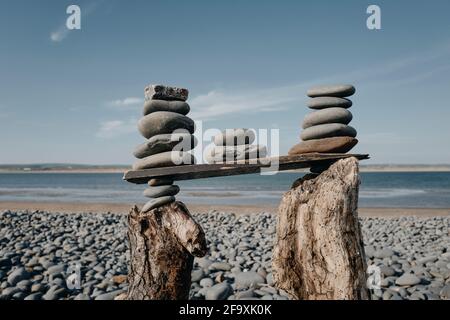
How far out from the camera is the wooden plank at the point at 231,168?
11.8 feet

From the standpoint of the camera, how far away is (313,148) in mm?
3854

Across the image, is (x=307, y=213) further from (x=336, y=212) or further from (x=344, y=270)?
(x=344, y=270)

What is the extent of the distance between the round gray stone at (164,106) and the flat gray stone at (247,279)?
165 inches

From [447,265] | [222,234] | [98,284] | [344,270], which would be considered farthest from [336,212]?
[222,234]

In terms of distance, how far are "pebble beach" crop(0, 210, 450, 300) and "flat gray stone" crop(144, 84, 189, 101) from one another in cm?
390

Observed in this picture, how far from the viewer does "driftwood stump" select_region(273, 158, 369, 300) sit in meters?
3.46

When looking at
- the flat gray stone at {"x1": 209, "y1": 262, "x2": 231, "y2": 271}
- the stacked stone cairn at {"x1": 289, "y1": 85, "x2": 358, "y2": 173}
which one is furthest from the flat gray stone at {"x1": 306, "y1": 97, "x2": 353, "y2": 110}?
the flat gray stone at {"x1": 209, "y1": 262, "x2": 231, "y2": 271}

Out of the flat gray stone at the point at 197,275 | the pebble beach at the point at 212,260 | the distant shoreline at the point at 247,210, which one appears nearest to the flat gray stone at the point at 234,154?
the pebble beach at the point at 212,260

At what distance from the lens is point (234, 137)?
3.90m

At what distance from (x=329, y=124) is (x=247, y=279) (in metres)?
4.26

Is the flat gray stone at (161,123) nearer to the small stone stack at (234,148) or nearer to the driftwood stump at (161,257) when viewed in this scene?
the small stone stack at (234,148)

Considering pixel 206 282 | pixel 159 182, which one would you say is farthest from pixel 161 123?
pixel 206 282

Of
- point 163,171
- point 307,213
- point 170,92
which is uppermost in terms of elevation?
point 170,92
